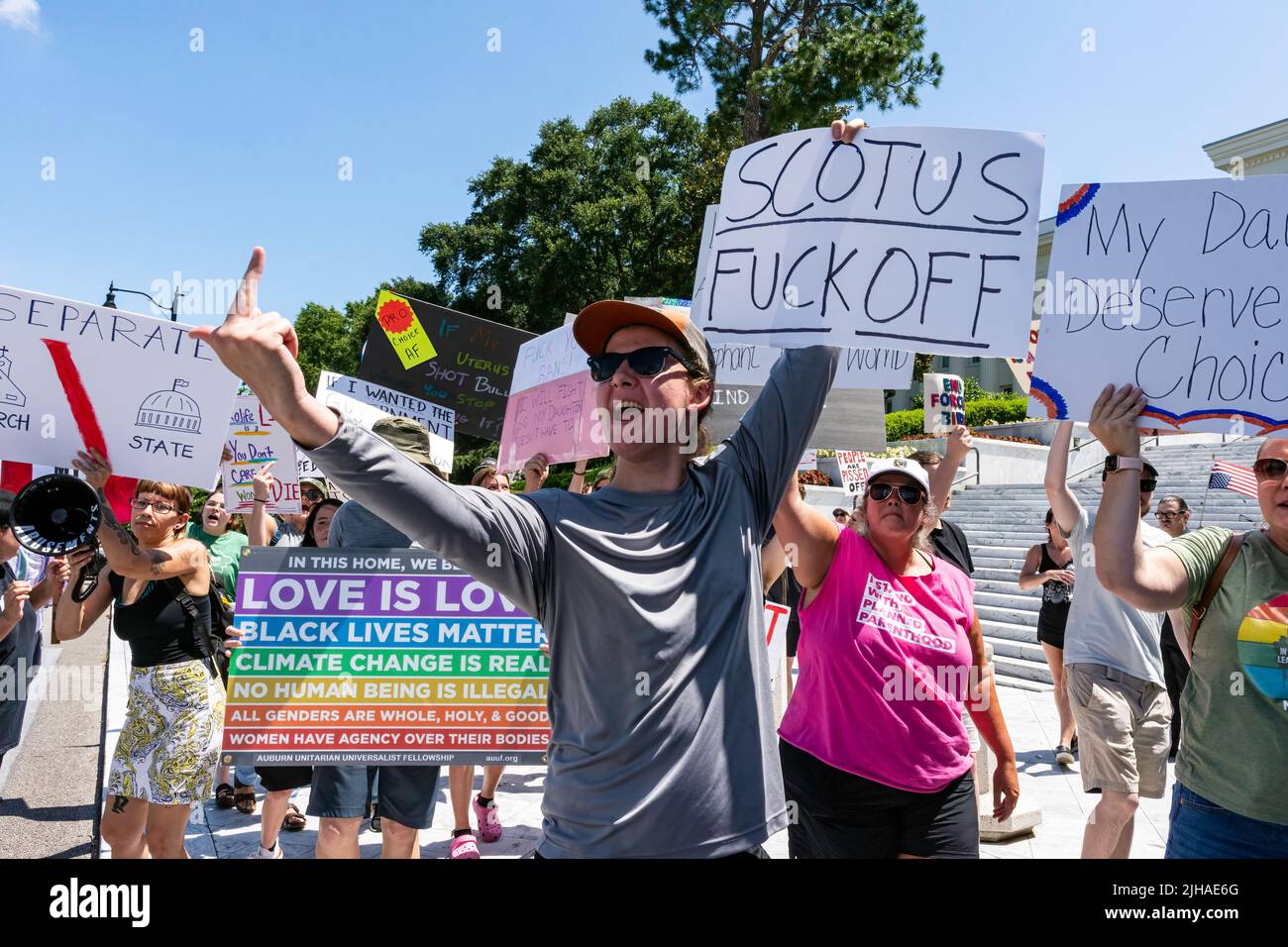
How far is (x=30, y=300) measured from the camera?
3736 mm

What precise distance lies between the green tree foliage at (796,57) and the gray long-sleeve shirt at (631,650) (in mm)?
20689

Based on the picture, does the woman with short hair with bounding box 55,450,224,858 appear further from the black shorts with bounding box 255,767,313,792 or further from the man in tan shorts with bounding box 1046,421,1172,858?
the man in tan shorts with bounding box 1046,421,1172,858

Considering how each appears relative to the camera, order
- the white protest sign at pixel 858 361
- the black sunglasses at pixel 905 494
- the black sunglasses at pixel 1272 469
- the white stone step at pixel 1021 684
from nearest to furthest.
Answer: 1. the black sunglasses at pixel 1272 469
2. the white protest sign at pixel 858 361
3. the black sunglasses at pixel 905 494
4. the white stone step at pixel 1021 684

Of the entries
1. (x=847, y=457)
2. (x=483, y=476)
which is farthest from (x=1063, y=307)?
(x=847, y=457)

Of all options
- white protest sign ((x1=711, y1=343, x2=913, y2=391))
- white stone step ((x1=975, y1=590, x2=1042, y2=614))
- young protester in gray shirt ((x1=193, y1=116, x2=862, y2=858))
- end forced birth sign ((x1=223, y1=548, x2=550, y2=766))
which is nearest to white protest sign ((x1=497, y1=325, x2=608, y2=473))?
end forced birth sign ((x1=223, y1=548, x2=550, y2=766))

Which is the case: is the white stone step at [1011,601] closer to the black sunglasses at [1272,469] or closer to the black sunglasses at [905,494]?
the black sunglasses at [905,494]

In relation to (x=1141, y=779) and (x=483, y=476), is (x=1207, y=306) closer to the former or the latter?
(x=1141, y=779)

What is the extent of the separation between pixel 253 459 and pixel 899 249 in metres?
4.87

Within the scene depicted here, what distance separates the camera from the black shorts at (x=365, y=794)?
13.5 feet

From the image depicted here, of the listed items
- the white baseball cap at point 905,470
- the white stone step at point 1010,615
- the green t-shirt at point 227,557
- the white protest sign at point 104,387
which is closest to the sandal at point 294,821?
the green t-shirt at point 227,557

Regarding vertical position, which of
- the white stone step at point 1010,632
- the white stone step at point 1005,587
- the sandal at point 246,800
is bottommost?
the sandal at point 246,800

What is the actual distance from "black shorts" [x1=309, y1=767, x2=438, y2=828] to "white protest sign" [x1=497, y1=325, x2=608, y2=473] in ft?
6.67

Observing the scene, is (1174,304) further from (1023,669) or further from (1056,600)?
(1023,669)

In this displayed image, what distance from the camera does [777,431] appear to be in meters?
2.26
